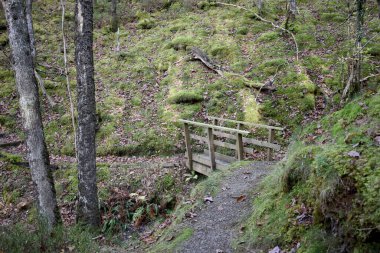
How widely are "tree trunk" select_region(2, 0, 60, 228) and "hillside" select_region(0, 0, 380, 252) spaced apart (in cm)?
169

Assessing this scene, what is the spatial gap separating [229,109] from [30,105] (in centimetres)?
746

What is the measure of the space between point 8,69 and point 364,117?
17.2 meters

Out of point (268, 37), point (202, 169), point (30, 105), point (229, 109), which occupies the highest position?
point (268, 37)

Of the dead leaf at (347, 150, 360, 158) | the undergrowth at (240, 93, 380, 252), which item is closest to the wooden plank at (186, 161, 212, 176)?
the undergrowth at (240, 93, 380, 252)

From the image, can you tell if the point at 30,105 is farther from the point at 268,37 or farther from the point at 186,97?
the point at 268,37

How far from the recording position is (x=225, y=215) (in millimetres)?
6039

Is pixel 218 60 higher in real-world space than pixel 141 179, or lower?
higher

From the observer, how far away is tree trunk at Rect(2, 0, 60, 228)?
6.59 m

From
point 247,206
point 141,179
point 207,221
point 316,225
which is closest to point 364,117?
point 316,225

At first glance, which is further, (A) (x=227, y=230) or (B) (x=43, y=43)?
(B) (x=43, y=43)

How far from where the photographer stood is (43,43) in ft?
64.4

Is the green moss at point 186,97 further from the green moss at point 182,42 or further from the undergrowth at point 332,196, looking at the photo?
the undergrowth at point 332,196

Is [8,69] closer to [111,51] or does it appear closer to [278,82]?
[111,51]

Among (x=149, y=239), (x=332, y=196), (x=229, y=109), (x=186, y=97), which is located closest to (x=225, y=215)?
(x=149, y=239)
